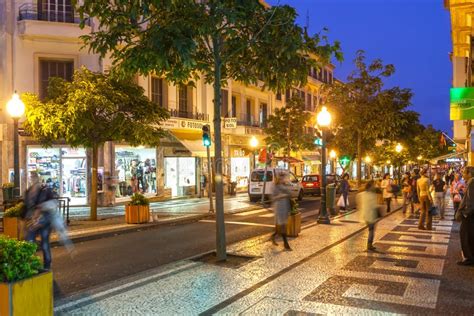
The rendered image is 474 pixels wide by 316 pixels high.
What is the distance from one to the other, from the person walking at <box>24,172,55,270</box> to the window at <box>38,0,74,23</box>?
49.0 ft

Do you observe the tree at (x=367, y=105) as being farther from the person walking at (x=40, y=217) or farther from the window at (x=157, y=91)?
the person walking at (x=40, y=217)

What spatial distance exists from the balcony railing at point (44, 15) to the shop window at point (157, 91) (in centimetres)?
478

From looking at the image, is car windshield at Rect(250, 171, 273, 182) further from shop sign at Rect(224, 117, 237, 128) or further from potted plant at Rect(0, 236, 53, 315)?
potted plant at Rect(0, 236, 53, 315)

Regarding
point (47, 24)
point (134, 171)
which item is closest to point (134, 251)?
point (47, 24)

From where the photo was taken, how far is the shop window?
25.2 m

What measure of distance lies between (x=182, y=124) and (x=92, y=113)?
35.6ft

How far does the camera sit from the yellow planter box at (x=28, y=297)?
459 cm

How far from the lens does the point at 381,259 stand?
944 cm

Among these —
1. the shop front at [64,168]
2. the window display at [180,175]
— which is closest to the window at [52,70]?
the shop front at [64,168]

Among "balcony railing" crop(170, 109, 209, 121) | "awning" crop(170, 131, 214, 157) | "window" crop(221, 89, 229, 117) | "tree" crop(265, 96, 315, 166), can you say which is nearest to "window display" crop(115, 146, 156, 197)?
"awning" crop(170, 131, 214, 157)

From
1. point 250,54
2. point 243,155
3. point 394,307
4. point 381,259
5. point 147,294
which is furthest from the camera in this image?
point 243,155

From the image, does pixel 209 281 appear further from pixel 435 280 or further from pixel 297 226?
pixel 297 226

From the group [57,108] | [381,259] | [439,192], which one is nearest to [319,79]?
[439,192]

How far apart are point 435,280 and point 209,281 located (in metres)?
3.70
